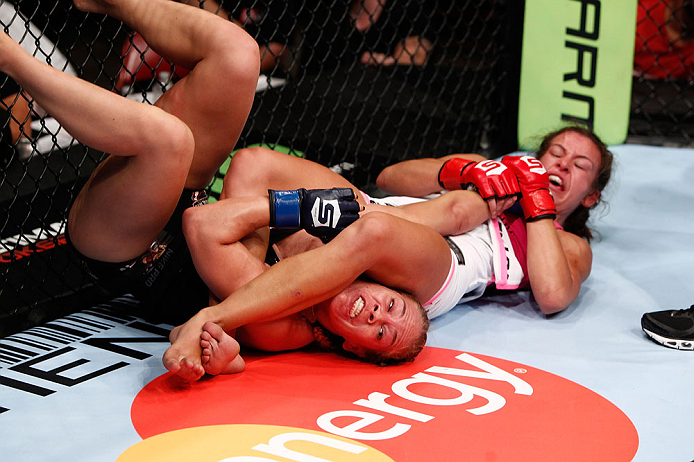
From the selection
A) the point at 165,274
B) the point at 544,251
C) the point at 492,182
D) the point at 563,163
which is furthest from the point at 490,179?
the point at 165,274

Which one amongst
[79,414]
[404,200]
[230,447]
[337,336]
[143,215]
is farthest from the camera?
[404,200]

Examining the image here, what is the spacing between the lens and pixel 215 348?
4.85ft

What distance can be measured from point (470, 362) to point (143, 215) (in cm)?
78

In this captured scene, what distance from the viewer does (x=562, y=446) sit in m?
1.32

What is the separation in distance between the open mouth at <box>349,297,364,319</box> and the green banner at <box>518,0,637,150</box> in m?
1.75

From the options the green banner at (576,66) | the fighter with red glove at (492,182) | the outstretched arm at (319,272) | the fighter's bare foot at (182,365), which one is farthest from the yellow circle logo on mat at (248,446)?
the green banner at (576,66)

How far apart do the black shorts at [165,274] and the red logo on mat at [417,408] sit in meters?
0.26

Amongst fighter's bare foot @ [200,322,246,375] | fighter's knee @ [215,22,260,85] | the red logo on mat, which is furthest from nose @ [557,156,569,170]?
fighter's bare foot @ [200,322,246,375]

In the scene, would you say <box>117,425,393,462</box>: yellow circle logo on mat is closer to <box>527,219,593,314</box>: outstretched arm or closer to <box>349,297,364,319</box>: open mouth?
<box>349,297,364,319</box>: open mouth

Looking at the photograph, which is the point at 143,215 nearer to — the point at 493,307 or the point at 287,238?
the point at 287,238

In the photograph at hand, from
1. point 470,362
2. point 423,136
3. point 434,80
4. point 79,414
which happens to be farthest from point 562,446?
point 434,80

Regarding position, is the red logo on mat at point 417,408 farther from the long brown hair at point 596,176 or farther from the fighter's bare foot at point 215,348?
the long brown hair at point 596,176

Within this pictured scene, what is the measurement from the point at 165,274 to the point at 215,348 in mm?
336

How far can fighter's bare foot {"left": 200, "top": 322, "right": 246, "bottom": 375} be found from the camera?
1479 mm
